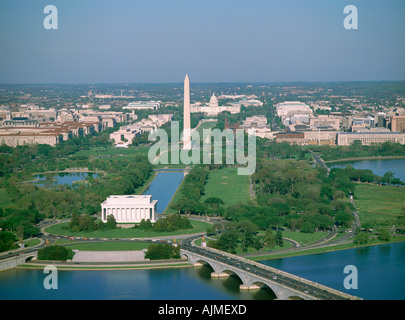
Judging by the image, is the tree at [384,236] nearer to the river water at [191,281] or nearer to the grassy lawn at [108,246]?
the river water at [191,281]

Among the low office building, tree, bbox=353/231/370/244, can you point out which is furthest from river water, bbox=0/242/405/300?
the low office building

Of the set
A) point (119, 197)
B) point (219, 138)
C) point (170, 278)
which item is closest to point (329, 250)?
point (170, 278)

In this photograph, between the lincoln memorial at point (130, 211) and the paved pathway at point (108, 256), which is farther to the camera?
the lincoln memorial at point (130, 211)

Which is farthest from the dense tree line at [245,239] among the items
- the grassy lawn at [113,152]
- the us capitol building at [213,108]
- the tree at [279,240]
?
the us capitol building at [213,108]

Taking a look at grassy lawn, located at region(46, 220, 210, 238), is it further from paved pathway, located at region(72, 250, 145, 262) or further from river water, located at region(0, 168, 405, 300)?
river water, located at region(0, 168, 405, 300)

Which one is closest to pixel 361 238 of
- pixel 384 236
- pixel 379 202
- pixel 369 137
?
pixel 384 236

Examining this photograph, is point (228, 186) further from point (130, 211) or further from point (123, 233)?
point (123, 233)

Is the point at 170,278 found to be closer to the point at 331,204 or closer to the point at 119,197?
the point at 119,197
